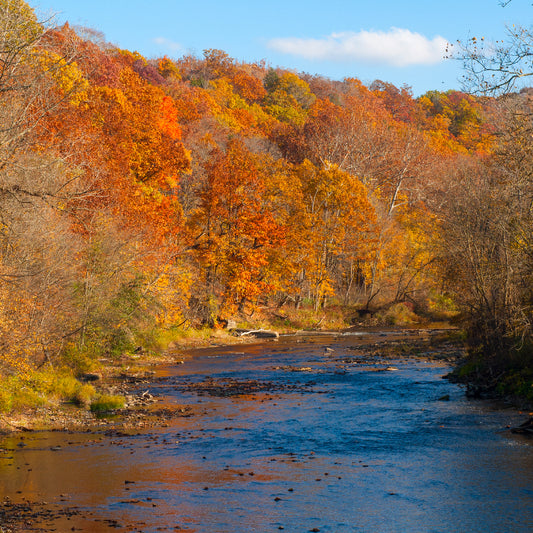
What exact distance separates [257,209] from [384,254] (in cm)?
1659

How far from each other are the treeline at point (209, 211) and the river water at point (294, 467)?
14.2ft

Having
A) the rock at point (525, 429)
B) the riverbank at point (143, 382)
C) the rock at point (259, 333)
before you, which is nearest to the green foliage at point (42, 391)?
the riverbank at point (143, 382)

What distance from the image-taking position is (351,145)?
7231 centimetres

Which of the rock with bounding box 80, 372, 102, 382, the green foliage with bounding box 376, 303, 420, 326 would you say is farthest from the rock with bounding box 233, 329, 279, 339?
the rock with bounding box 80, 372, 102, 382

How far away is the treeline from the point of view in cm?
2109

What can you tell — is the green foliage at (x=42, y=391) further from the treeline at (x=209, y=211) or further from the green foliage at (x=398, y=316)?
the green foliage at (x=398, y=316)

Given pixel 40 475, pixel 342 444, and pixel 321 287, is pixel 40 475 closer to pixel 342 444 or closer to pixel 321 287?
pixel 342 444

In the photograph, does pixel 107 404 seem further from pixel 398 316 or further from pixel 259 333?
pixel 398 316

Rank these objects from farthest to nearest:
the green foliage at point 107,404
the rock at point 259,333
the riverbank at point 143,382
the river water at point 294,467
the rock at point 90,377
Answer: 1. the rock at point 259,333
2. the rock at point 90,377
3. the green foliage at point 107,404
4. the riverbank at point 143,382
5. the river water at point 294,467

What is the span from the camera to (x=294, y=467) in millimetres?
15773

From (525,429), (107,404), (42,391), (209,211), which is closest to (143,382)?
(107,404)

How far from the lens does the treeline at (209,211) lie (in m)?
21.1

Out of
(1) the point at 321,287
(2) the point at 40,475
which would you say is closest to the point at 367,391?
(2) the point at 40,475

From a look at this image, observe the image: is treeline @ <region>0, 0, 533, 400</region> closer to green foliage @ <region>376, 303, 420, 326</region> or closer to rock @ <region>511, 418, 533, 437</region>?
green foliage @ <region>376, 303, 420, 326</region>
